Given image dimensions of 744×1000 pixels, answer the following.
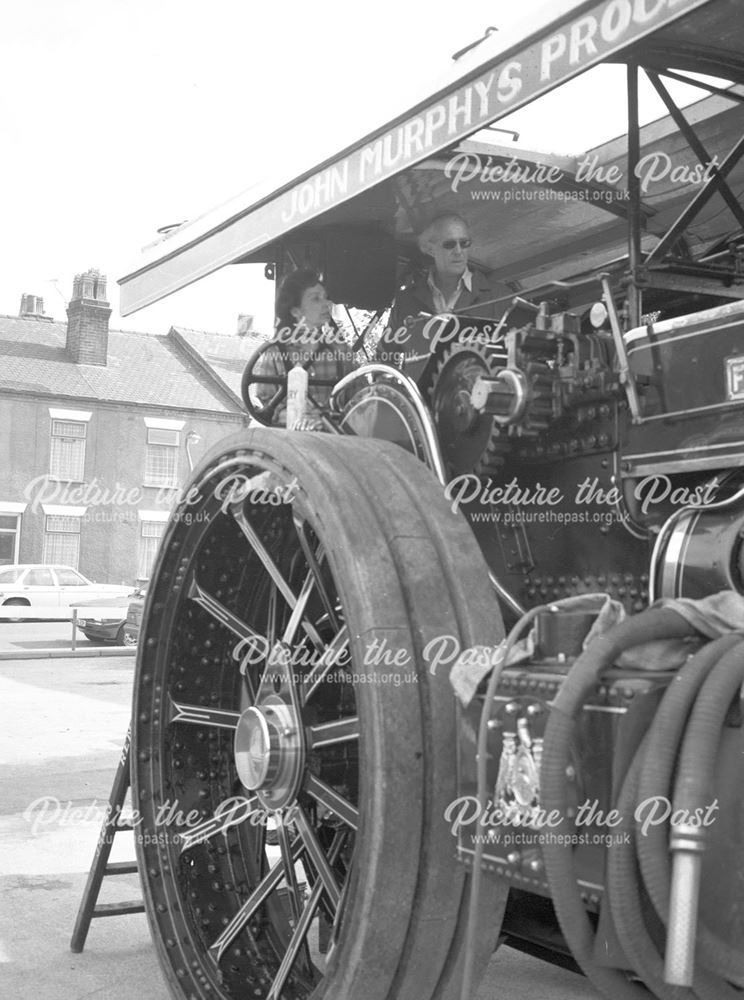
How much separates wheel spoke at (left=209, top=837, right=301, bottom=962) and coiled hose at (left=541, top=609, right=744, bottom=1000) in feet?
3.77

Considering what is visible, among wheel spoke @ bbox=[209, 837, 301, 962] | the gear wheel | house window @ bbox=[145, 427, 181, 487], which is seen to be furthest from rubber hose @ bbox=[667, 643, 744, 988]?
house window @ bbox=[145, 427, 181, 487]

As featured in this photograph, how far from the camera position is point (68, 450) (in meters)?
30.3

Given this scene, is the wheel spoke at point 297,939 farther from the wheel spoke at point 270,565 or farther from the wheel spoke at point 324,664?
the wheel spoke at point 270,565

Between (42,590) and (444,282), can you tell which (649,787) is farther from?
(42,590)

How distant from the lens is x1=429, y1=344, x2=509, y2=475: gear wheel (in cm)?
271

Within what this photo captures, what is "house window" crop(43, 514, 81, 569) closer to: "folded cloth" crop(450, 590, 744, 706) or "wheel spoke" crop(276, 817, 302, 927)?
"wheel spoke" crop(276, 817, 302, 927)

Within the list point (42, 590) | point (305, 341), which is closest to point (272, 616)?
point (305, 341)

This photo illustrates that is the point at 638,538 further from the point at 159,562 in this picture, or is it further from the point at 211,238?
the point at 211,238

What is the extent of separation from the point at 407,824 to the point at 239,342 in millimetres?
34479

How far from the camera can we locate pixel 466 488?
110 inches

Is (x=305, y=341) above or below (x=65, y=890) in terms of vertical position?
above

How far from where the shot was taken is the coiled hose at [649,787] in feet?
5.40

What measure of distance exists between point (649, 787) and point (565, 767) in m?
0.13

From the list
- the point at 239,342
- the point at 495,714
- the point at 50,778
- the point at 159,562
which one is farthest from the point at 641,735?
the point at 239,342
